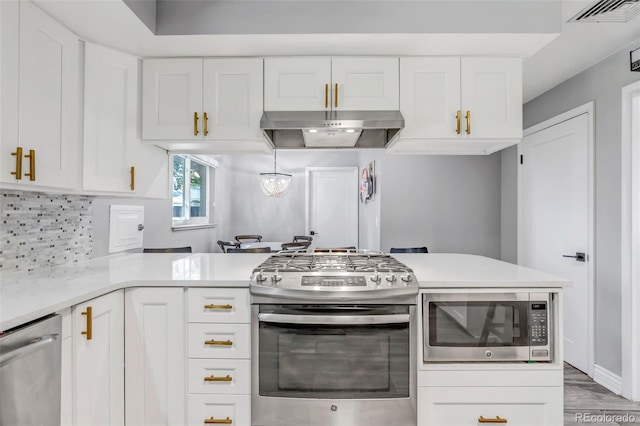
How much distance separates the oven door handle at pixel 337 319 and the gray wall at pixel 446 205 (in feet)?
7.55

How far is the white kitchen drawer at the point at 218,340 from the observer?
1.60 meters

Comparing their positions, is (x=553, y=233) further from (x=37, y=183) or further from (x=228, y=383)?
(x=37, y=183)

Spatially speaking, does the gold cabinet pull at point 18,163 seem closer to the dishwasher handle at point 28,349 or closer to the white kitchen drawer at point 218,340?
the dishwasher handle at point 28,349

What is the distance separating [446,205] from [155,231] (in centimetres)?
318

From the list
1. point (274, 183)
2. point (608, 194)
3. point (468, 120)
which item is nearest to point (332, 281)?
point (468, 120)

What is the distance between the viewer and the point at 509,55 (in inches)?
81.9

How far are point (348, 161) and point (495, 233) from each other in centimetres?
308

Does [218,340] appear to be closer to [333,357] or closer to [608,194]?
[333,357]

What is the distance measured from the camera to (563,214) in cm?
295

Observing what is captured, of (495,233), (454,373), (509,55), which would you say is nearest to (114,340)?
(454,373)

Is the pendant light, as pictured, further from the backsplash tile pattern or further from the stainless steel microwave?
the stainless steel microwave

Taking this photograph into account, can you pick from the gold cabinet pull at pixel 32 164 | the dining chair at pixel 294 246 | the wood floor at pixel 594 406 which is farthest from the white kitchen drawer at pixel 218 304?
the dining chair at pixel 294 246

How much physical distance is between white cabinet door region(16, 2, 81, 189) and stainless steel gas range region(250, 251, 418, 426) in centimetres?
110

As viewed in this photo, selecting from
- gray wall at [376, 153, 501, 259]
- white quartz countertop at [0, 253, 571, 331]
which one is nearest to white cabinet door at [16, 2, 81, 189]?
white quartz countertop at [0, 253, 571, 331]
